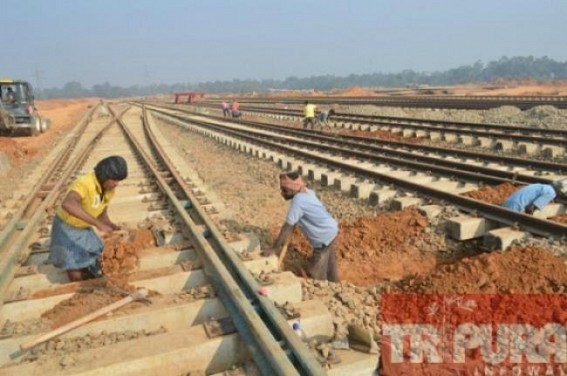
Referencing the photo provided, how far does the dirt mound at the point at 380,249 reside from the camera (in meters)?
6.18

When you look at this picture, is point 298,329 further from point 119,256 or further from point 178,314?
point 119,256

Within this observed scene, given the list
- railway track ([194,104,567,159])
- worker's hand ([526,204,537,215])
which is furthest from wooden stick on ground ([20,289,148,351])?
railway track ([194,104,567,159])

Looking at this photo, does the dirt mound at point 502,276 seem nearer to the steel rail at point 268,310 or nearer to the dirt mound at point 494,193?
the steel rail at point 268,310

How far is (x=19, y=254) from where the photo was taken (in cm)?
543

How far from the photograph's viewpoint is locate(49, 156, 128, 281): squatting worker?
472cm

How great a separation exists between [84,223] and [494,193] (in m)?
6.13

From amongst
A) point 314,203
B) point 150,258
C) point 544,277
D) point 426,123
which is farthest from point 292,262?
point 426,123

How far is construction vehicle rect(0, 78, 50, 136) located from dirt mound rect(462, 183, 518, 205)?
22293 millimetres

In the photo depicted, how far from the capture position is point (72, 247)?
4805 mm

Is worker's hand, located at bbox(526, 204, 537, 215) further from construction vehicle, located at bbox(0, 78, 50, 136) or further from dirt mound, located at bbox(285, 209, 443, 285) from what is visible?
construction vehicle, located at bbox(0, 78, 50, 136)

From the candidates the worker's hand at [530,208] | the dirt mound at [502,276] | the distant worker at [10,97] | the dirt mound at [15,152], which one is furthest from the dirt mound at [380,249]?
the distant worker at [10,97]

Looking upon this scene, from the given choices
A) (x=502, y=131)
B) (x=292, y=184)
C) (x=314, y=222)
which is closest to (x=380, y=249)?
(x=314, y=222)

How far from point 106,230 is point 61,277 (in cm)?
68

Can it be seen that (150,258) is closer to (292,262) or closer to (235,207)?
(292,262)
